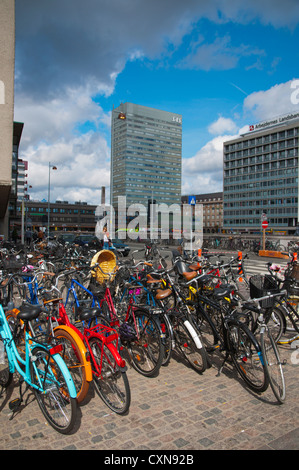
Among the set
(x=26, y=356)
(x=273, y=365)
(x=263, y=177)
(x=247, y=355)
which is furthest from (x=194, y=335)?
(x=263, y=177)

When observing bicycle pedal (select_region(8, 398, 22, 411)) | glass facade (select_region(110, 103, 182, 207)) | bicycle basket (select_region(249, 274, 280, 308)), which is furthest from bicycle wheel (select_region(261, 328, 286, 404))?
glass facade (select_region(110, 103, 182, 207))

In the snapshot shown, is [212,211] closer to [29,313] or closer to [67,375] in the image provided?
[29,313]

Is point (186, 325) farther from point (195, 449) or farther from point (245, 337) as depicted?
point (195, 449)

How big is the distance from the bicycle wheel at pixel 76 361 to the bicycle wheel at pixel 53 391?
177mm

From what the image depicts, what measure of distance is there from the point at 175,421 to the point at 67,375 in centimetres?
115

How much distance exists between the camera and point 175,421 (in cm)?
311

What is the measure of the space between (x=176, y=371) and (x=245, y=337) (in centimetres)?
112

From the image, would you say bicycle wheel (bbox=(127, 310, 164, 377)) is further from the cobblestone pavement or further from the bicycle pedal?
the bicycle pedal

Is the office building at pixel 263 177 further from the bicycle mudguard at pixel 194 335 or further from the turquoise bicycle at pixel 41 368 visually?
the turquoise bicycle at pixel 41 368

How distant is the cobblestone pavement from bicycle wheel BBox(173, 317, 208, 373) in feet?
0.80

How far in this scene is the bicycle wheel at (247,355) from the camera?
355 cm
